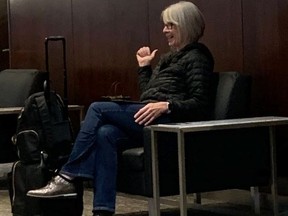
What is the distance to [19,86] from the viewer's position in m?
5.64

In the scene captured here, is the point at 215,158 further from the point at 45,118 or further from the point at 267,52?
the point at 45,118

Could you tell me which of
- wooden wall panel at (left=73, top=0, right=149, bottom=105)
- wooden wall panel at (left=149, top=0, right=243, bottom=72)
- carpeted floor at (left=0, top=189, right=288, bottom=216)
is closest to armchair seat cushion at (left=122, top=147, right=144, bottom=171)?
carpeted floor at (left=0, top=189, right=288, bottom=216)

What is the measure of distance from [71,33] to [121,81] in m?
0.88

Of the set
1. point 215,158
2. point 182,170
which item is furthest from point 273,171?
point 182,170

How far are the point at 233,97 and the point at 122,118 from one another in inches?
24.0

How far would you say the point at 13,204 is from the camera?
431cm

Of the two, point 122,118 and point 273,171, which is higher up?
point 122,118

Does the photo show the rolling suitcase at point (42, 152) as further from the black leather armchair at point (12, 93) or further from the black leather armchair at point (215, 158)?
the black leather armchair at point (12, 93)

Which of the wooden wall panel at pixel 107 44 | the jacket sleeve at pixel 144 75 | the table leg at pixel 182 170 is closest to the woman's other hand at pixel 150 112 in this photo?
the table leg at pixel 182 170

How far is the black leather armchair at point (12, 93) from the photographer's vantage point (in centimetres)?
538

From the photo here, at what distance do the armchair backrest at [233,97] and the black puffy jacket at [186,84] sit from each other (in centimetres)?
6

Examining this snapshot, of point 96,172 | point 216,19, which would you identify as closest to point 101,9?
point 216,19

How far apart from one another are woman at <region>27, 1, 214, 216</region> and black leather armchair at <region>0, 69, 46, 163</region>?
145 cm

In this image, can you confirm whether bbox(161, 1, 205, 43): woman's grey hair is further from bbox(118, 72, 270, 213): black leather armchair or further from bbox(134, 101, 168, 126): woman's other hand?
bbox(134, 101, 168, 126): woman's other hand
